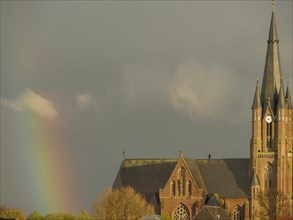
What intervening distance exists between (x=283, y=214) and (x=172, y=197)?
21.7 meters

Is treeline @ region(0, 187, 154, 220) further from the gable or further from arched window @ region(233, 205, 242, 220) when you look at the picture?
arched window @ region(233, 205, 242, 220)

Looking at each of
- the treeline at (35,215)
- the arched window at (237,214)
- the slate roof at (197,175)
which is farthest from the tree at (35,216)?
the arched window at (237,214)

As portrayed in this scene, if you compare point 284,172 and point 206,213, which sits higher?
point 284,172

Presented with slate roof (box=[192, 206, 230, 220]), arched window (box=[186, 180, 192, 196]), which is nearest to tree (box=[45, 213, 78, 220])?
arched window (box=[186, 180, 192, 196])

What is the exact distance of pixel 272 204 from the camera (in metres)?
137

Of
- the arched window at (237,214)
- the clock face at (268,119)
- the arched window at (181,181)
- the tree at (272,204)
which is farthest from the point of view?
A: the clock face at (268,119)

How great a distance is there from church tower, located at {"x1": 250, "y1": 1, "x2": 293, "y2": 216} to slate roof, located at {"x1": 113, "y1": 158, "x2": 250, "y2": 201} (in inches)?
148

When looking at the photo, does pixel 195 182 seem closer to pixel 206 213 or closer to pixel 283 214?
pixel 206 213

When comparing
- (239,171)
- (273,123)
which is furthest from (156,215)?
(273,123)

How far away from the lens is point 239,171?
14938 centimetres

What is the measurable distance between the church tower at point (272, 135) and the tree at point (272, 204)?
141cm

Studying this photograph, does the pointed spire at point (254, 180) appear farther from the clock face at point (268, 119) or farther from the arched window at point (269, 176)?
the clock face at point (268, 119)

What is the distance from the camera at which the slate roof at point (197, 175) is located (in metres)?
148

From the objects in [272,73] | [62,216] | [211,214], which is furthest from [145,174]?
[272,73]
